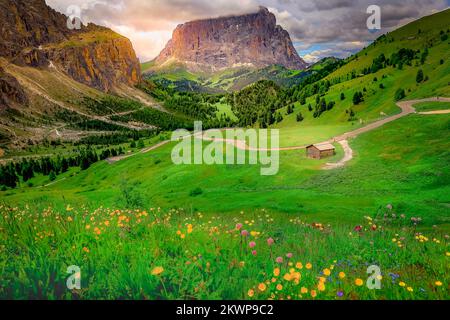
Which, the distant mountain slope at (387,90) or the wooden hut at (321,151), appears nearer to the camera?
the wooden hut at (321,151)

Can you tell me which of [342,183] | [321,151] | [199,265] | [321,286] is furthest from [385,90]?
[199,265]

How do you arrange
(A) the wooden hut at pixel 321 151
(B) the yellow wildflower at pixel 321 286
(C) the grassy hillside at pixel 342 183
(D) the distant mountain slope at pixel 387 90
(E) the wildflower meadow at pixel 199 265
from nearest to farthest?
1. (B) the yellow wildflower at pixel 321 286
2. (E) the wildflower meadow at pixel 199 265
3. (C) the grassy hillside at pixel 342 183
4. (A) the wooden hut at pixel 321 151
5. (D) the distant mountain slope at pixel 387 90

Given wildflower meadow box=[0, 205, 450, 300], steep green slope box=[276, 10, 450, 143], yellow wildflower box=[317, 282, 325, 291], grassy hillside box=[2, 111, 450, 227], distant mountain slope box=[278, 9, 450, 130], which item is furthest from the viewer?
distant mountain slope box=[278, 9, 450, 130]

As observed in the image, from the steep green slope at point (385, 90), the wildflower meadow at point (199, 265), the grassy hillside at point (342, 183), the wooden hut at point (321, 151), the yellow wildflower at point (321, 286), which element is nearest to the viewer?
the yellow wildflower at point (321, 286)

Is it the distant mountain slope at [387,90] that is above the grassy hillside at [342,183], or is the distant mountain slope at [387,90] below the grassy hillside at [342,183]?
above

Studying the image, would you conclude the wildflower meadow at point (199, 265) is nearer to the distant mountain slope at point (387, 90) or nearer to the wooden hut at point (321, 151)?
the wooden hut at point (321, 151)

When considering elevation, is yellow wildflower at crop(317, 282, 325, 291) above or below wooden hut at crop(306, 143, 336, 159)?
below

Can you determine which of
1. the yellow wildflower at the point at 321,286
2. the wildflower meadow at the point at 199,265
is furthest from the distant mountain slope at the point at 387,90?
the yellow wildflower at the point at 321,286

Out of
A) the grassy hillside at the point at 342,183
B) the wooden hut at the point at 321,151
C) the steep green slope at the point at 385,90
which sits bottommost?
the grassy hillside at the point at 342,183

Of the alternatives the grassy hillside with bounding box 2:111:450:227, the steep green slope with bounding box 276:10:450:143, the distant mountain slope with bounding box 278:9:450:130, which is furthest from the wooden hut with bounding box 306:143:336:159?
the distant mountain slope with bounding box 278:9:450:130

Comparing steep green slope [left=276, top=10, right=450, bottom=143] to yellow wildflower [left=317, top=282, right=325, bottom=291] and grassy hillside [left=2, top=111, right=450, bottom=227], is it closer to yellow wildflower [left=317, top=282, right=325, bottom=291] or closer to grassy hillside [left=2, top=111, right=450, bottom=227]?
grassy hillside [left=2, top=111, right=450, bottom=227]

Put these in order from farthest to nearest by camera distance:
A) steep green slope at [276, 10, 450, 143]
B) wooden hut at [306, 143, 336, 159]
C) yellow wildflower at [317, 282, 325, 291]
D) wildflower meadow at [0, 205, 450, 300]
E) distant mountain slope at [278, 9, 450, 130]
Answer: distant mountain slope at [278, 9, 450, 130]
steep green slope at [276, 10, 450, 143]
wooden hut at [306, 143, 336, 159]
wildflower meadow at [0, 205, 450, 300]
yellow wildflower at [317, 282, 325, 291]

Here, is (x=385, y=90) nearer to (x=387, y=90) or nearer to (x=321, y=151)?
(x=387, y=90)

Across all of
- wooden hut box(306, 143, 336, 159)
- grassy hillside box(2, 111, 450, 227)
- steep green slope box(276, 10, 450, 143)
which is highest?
steep green slope box(276, 10, 450, 143)
